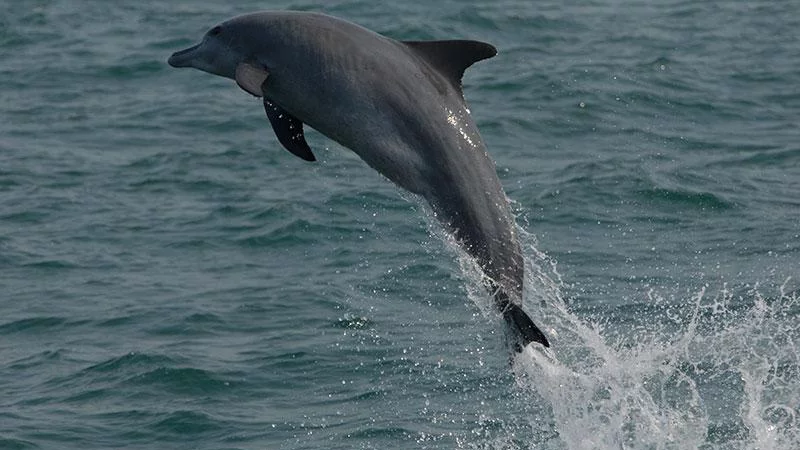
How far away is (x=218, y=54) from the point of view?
27.8 feet

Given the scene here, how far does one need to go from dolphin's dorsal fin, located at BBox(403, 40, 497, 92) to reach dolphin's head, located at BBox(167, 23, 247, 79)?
88cm

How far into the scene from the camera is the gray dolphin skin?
7.71m

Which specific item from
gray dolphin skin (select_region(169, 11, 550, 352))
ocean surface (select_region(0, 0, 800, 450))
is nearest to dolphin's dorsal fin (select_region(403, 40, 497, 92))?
gray dolphin skin (select_region(169, 11, 550, 352))

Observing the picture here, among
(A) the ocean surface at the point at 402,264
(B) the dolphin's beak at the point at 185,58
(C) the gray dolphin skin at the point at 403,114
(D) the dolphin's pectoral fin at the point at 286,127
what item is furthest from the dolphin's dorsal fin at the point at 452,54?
(B) the dolphin's beak at the point at 185,58

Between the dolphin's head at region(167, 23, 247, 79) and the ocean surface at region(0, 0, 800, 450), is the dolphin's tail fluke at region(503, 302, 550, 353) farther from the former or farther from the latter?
the dolphin's head at region(167, 23, 247, 79)

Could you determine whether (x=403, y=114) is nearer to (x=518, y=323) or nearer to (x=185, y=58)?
(x=518, y=323)

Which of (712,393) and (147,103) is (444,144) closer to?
(712,393)

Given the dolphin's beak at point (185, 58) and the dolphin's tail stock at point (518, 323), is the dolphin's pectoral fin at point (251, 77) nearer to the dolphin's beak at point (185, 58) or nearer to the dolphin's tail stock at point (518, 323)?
the dolphin's beak at point (185, 58)

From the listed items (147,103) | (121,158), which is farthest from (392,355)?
(147,103)

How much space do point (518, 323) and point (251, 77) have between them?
171 cm

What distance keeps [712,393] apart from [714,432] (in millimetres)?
668

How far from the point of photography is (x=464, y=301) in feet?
44.0

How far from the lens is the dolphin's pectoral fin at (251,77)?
7816mm

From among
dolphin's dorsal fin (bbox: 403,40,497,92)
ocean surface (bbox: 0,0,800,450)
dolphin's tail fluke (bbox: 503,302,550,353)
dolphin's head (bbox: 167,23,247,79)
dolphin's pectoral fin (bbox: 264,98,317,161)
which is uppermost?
dolphin's dorsal fin (bbox: 403,40,497,92)
